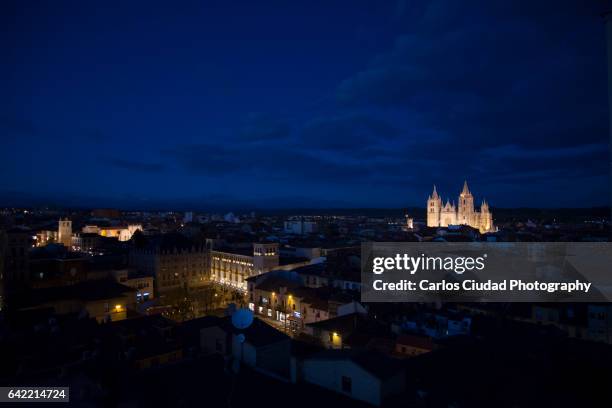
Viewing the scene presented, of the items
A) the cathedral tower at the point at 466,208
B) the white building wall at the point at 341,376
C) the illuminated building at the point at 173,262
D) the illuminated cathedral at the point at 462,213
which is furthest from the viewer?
the cathedral tower at the point at 466,208

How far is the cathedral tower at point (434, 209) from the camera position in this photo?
129750 mm

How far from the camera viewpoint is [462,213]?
12475cm

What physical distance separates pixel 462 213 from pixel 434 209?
9.19 m

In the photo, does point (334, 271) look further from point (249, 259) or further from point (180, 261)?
point (180, 261)

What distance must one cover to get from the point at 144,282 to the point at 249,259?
41.7 feet

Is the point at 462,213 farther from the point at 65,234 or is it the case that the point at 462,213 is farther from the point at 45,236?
the point at 45,236

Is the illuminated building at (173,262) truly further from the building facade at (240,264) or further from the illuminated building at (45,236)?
the illuminated building at (45,236)

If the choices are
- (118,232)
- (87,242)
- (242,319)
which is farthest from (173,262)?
(118,232)

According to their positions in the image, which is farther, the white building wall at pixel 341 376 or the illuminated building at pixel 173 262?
the illuminated building at pixel 173 262

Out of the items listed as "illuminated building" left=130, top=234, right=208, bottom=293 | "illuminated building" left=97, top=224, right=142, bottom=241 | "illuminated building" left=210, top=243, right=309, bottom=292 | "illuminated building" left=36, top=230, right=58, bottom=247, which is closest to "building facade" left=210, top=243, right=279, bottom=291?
"illuminated building" left=210, top=243, right=309, bottom=292

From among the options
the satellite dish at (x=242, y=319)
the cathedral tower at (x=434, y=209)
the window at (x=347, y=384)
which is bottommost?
the window at (x=347, y=384)

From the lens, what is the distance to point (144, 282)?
3906 centimetres

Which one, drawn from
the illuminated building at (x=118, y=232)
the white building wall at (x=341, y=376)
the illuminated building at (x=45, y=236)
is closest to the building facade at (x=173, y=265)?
the white building wall at (x=341, y=376)

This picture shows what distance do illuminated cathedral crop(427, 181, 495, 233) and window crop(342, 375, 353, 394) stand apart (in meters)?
119
